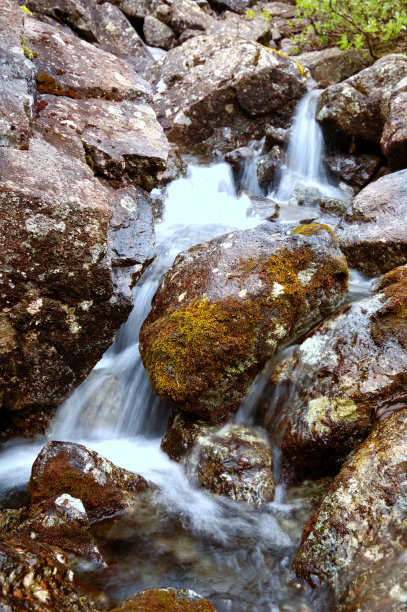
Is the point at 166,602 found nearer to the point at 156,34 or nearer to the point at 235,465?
the point at 235,465

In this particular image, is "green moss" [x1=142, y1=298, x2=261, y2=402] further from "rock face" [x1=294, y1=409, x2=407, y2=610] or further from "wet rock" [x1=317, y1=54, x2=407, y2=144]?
"wet rock" [x1=317, y1=54, x2=407, y2=144]

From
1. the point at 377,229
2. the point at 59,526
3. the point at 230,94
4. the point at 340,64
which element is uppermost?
the point at 340,64

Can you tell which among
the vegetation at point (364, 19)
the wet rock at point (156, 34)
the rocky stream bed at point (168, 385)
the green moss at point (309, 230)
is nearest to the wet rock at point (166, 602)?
the rocky stream bed at point (168, 385)

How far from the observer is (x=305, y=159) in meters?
10.0

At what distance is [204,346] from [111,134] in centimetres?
281

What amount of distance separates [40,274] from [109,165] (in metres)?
1.72

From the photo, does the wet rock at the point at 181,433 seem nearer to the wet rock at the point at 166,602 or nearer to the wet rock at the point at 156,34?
the wet rock at the point at 166,602

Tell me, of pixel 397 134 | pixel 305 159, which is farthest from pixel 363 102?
pixel 397 134

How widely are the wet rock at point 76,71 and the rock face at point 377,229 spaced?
339 centimetres

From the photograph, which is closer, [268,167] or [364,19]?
[268,167]

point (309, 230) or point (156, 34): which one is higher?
point (156, 34)

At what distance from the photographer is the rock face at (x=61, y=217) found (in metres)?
3.72

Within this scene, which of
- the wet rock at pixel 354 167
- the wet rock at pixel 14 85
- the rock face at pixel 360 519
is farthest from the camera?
the wet rock at pixel 354 167

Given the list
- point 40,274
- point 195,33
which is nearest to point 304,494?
point 40,274
